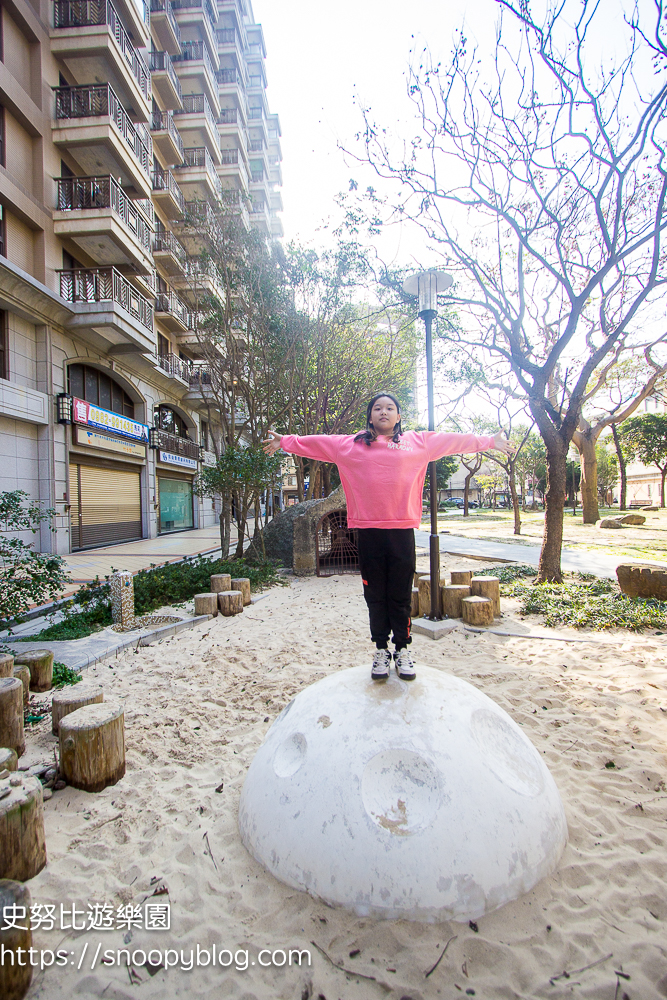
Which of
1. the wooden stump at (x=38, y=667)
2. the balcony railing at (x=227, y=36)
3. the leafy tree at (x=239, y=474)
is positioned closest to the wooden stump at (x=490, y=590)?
the leafy tree at (x=239, y=474)

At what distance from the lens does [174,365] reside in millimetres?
21453

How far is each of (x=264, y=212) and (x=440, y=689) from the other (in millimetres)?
44929

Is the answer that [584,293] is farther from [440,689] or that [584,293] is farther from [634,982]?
[634,982]

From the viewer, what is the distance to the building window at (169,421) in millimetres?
21358

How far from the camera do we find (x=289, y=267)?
13148mm

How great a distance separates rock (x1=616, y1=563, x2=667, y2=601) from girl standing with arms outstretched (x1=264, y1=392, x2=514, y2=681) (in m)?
5.34

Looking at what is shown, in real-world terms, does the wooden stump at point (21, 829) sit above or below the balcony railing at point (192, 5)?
below

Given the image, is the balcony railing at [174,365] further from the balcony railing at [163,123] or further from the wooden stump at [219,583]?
the wooden stump at [219,583]

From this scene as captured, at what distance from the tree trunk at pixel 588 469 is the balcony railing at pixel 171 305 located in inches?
753

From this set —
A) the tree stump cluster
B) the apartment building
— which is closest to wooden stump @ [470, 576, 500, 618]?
the tree stump cluster

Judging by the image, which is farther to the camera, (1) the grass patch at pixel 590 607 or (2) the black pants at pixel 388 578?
(1) the grass patch at pixel 590 607

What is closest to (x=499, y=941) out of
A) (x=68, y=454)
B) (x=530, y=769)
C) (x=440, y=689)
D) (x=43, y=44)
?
(x=530, y=769)

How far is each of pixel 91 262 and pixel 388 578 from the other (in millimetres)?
18151

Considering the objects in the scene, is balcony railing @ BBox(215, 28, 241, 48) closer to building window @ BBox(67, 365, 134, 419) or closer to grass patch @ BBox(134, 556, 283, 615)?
building window @ BBox(67, 365, 134, 419)
